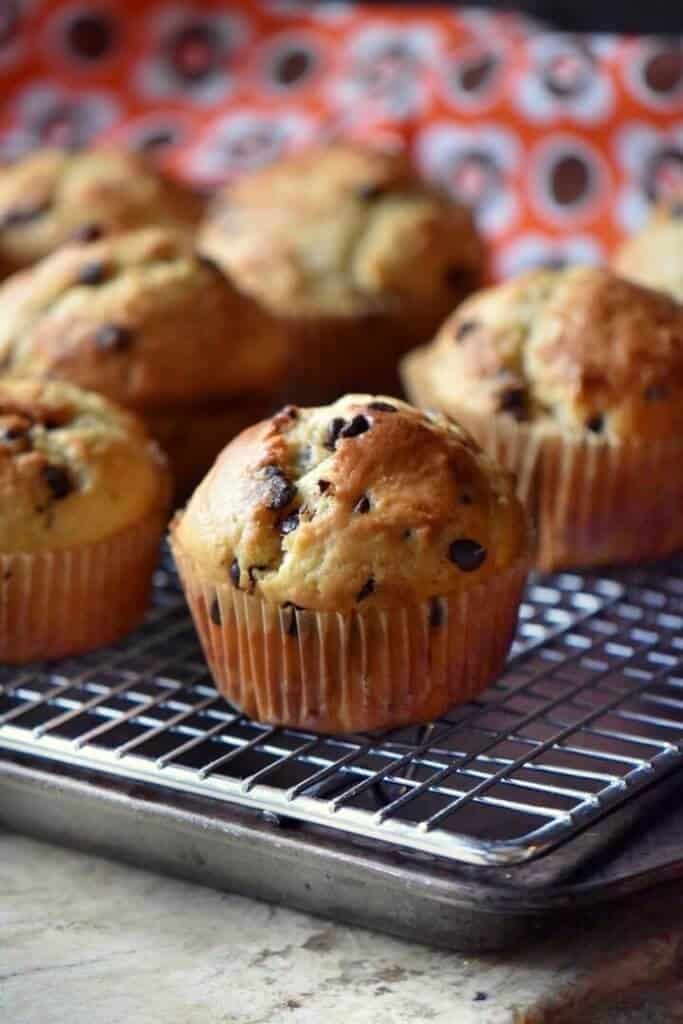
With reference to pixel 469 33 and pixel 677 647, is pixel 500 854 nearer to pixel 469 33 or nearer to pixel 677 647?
pixel 677 647

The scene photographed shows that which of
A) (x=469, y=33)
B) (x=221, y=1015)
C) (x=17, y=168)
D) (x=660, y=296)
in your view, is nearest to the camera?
(x=221, y=1015)

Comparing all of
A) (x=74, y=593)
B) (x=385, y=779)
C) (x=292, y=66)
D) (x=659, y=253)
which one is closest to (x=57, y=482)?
(x=74, y=593)

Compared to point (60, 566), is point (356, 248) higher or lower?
higher

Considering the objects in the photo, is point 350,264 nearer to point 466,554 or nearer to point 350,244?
point 350,244

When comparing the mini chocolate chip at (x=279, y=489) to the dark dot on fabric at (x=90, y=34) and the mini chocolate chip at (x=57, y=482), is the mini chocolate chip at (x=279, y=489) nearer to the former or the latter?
the mini chocolate chip at (x=57, y=482)

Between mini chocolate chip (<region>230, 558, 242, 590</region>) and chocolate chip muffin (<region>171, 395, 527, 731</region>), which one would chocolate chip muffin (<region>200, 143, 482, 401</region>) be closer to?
chocolate chip muffin (<region>171, 395, 527, 731</region>)

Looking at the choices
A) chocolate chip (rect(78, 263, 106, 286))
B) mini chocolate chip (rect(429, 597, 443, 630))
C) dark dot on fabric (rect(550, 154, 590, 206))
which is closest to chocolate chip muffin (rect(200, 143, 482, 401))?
chocolate chip (rect(78, 263, 106, 286))

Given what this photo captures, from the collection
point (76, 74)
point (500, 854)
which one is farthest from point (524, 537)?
point (76, 74)
